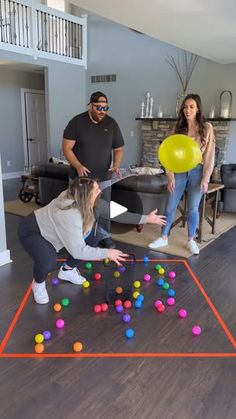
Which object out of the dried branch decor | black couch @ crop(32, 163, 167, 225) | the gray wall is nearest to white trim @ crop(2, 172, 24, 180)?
the gray wall

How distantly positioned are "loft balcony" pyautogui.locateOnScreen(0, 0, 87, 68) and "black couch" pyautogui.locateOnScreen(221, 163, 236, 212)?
439cm

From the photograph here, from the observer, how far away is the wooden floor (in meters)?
1.62

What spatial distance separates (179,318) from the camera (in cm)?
236

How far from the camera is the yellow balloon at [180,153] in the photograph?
9.17ft

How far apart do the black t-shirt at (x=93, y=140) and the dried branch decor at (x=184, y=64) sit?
4.35 metres

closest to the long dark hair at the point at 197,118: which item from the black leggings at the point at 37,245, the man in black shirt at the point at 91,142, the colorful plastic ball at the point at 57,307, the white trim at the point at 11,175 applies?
the man in black shirt at the point at 91,142

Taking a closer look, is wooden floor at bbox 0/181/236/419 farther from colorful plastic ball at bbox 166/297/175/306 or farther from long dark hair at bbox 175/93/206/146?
long dark hair at bbox 175/93/206/146

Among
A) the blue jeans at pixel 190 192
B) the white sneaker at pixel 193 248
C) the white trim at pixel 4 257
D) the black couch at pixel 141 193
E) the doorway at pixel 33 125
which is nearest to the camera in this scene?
the white trim at pixel 4 257

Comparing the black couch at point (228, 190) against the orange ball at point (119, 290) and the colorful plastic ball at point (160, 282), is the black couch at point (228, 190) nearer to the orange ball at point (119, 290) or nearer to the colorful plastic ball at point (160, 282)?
the colorful plastic ball at point (160, 282)

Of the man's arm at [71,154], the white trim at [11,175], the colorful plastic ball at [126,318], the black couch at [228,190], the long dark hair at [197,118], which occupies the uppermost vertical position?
the long dark hair at [197,118]

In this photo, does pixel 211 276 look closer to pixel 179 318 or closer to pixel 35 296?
pixel 179 318

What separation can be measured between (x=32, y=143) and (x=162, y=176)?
5119mm

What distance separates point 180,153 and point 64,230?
123 centimetres

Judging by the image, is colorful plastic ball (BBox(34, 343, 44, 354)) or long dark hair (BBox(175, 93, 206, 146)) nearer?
colorful plastic ball (BBox(34, 343, 44, 354))
